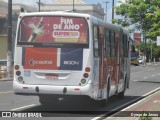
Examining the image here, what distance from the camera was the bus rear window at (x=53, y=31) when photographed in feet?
50.6

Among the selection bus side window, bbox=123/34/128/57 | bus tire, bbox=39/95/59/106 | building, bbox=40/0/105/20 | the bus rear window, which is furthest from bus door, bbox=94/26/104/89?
building, bbox=40/0/105/20

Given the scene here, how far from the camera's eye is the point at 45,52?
606 inches

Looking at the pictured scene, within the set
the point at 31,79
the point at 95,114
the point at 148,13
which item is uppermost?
the point at 148,13

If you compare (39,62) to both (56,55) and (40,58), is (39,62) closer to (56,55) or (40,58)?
(40,58)

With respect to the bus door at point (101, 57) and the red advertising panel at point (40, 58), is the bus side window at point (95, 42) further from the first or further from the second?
the red advertising panel at point (40, 58)

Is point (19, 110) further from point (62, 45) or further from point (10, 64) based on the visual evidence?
point (10, 64)

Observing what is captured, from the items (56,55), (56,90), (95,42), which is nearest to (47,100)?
(56,90)

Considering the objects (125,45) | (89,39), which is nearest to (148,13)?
(125,45)

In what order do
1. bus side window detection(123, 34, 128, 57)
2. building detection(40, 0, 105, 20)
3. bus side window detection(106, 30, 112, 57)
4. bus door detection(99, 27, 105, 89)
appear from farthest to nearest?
building detection(40, 0, 105, 20)
bus side window detection(123, 34, 128, 57)
bus side window detection(106, 30, 112, 57)
bus door detection(99, 27, 105, 89)

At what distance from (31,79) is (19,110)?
41.1 inches

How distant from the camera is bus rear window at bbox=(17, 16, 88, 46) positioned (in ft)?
50.6

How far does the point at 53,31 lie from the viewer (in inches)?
609

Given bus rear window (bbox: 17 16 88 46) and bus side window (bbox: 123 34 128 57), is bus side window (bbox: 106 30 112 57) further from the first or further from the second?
bus side window (bbox: 123 34 128 57)

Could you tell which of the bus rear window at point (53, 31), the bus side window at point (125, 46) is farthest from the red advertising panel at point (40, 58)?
the bus side window at point (125, 46)
